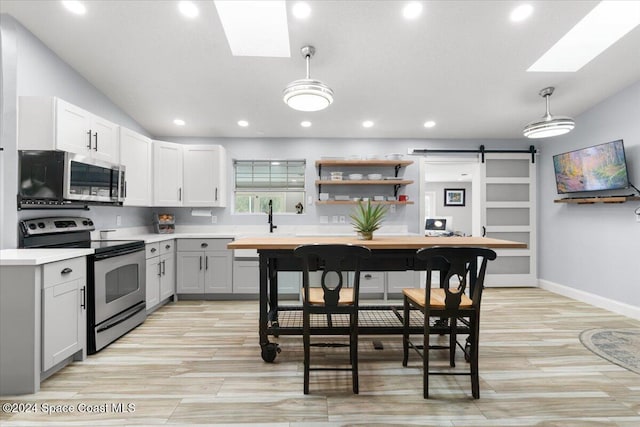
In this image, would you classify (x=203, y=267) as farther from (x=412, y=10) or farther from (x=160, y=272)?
(x=412, y=10)

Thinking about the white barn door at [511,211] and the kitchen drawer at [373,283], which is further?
the white barn door at [511,211]

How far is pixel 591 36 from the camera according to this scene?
3051 millimetres

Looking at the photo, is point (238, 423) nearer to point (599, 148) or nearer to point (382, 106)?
point (382, 106)

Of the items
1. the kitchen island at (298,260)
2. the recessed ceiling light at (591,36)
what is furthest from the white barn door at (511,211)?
the kitchen island at (298,260)

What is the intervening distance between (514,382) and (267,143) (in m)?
4.34

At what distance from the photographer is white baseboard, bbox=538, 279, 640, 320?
3633 millimetres

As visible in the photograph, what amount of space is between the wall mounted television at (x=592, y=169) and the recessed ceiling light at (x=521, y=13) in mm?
2197

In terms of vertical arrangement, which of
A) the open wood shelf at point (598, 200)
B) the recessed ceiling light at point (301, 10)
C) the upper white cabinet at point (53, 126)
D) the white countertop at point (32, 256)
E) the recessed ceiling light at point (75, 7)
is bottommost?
the white countertop at point (32, 256)

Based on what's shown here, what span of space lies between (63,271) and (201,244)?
2.05 m

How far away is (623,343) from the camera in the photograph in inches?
114

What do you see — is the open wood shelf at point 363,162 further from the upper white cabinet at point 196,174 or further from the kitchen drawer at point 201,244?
the kitchen drawer at point 201,244

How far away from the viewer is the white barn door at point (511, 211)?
16.9 feet

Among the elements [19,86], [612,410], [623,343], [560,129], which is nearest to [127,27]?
[19,86]

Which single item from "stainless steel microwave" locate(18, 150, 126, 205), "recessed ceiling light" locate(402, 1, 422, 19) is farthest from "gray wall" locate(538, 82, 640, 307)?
"stainless steel microwave" locate(18, 150, 126, 205)
